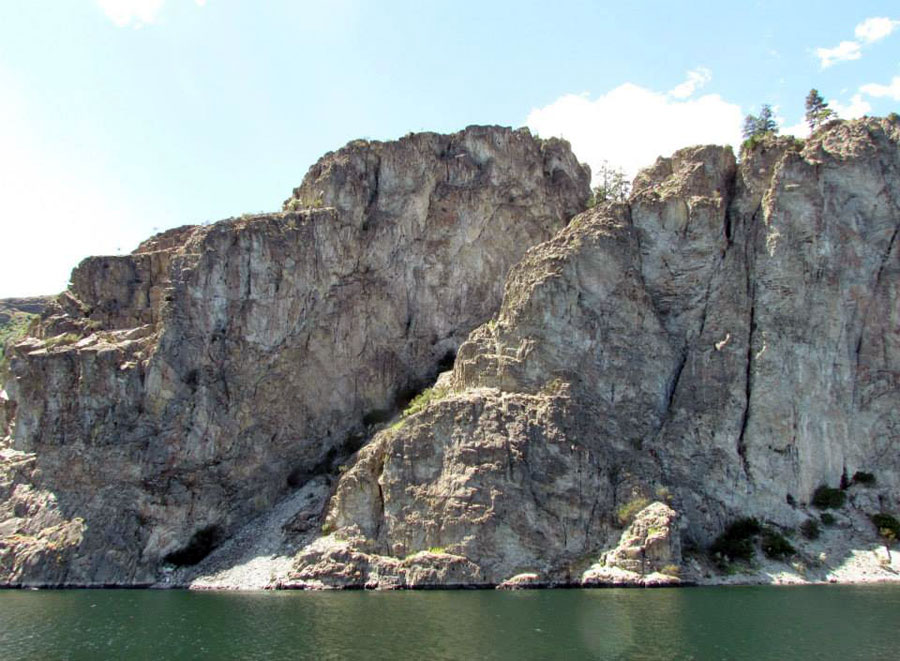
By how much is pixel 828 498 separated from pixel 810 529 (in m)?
3.87

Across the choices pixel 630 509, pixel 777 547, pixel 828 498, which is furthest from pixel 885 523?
pixel 630 509

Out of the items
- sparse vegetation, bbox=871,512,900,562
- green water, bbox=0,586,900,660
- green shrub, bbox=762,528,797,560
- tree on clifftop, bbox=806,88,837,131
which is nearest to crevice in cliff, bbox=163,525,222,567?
green water, bbox=0,586,900,660

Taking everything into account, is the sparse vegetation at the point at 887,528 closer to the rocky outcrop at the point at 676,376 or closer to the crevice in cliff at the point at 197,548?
the rocky outcrop at the point at 676,376

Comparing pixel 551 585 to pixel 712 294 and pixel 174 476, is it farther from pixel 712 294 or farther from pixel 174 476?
pixel 174 476

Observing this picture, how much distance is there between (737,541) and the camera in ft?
183

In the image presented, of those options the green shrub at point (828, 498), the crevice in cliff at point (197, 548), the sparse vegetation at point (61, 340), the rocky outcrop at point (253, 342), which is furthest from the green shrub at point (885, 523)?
the sparse vegetation at point (61, 340)

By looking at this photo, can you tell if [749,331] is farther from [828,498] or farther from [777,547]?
[777,547]

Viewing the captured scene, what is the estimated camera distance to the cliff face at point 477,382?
188 feet

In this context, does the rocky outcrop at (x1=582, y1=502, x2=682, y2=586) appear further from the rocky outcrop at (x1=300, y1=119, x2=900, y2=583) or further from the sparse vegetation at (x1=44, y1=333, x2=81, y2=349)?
the sparse vegetation at (x1=44, y1=333, x2=81, y2=349)

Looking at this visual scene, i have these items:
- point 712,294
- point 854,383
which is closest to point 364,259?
point 712,294

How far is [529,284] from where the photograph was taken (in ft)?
216

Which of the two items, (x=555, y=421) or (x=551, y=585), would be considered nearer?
(x=551, y=585)

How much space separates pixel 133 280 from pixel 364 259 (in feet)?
79.0

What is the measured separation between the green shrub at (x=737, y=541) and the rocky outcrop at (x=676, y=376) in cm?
90
